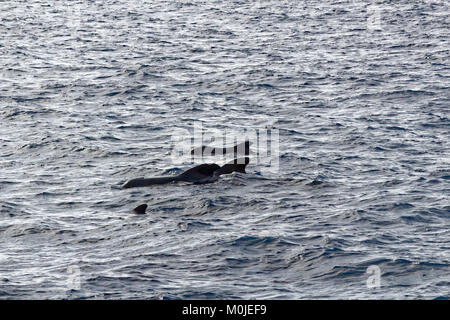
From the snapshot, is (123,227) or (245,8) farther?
(245,8)

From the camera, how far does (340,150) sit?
3484 cm

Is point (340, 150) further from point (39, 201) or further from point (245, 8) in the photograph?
point (245, 8)

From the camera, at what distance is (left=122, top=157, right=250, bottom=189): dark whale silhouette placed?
2978 centimetres

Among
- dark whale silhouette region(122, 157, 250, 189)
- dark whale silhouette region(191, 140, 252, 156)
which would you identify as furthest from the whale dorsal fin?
dark whale silhouette region(191, 140, 252, 156)

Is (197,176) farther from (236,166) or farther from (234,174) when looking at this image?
(236,166)

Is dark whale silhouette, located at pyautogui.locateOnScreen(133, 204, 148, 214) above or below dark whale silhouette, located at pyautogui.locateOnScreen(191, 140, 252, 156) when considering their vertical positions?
above

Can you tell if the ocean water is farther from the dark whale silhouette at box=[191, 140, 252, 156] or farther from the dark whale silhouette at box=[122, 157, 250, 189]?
the dark whale silhouette at box=[191, 140, 252, 156]

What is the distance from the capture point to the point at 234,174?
3097 centimetres

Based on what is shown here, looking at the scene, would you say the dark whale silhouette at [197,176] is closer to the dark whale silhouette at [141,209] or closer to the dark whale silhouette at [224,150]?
the dark whale silhouette at [141,209]

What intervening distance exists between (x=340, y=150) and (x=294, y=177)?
4.40 m

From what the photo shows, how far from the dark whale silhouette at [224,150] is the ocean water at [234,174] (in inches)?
60.3

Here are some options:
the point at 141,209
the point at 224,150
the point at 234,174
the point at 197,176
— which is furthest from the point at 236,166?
the point at 141,209

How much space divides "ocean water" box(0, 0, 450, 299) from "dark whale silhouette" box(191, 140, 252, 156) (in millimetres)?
1532
